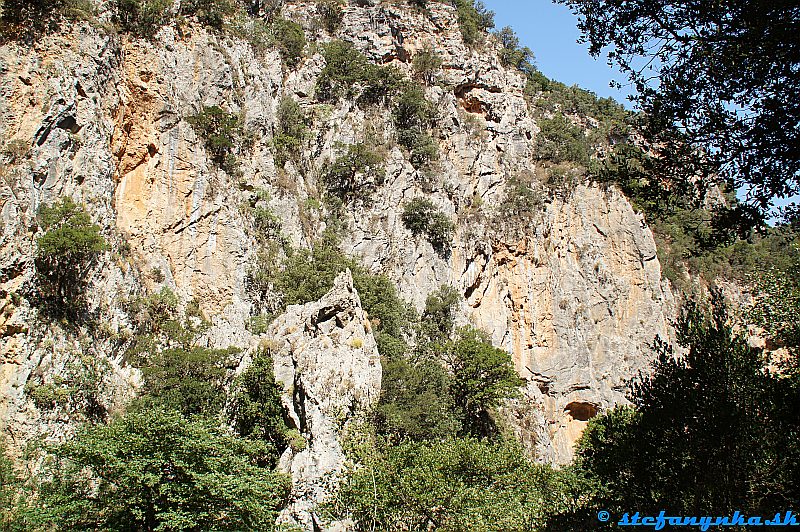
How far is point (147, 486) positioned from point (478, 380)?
1911 cm

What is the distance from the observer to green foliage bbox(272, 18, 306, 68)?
127 feet

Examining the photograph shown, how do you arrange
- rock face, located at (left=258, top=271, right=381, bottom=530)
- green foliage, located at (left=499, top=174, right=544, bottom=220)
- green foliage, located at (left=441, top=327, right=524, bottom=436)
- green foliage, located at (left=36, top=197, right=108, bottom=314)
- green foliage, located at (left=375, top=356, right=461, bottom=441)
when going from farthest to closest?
1. green foliage, located at (left=499, top=174, right=544, bottom=220)
2. green foliage, located at (left=441, top=327, right=524, bottom=436)
3. green foliage, located at (left=375, top=356, right=461, bottom=441)
4. green foliage, located at (left=36, top=197, right=108, bottom=314)
5. rock face, located at (left=258, top=271, right=381, bottom=530)

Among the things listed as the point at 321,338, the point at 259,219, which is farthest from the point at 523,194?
the point at 321,338

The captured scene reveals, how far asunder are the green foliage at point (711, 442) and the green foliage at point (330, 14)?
38.0 meters

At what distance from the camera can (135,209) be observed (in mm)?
26375

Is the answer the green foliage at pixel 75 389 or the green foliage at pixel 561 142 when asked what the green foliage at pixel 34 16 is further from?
the green foliage at pixel 561 142

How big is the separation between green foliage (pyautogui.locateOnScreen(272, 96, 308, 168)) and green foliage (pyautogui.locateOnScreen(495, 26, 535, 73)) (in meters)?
21.5

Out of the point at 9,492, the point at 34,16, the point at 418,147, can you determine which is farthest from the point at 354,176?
the point at 9,492

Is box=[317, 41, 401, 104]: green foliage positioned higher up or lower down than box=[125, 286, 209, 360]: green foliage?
higher up

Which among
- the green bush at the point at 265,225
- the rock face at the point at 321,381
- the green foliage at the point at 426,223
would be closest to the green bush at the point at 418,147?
the green foliage at the point at 426,223

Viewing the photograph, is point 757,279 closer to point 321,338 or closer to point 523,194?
point 321,338

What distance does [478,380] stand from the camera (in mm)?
30797

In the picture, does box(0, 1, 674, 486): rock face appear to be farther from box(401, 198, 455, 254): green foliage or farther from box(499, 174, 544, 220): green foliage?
box(401, 198, 455, 254): green foliage

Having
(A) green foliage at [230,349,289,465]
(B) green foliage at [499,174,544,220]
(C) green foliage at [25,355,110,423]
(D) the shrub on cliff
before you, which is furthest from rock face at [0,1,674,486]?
(D) the shrub on cliff
